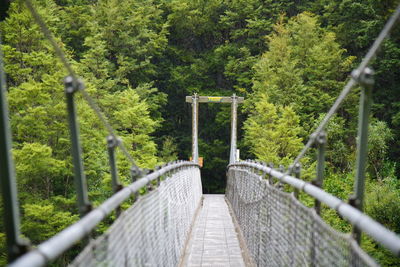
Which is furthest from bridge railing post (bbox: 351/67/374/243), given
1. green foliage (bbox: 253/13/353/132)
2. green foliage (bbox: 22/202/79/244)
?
green foliage (bbox: 253/13/353/132)

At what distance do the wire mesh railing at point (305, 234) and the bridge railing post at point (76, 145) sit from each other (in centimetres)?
82

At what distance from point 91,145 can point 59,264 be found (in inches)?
141

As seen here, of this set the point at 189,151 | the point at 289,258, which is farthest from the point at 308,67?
the point at 289,258

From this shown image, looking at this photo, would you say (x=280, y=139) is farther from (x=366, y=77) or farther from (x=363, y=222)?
(x=363, y=222)

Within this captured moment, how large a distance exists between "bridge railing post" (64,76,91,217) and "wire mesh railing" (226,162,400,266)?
82 cm

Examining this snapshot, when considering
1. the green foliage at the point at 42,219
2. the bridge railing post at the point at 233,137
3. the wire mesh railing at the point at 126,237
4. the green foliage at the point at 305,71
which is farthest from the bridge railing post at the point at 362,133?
the green foliage at the point at 305,71

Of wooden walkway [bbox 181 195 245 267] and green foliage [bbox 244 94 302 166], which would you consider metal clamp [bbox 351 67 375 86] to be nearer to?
wooden walkway [bbox 181 195 245 267]

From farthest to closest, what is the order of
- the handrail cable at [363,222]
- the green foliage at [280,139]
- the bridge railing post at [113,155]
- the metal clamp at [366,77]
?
the green foliage at [280,139] < the bridge railing post at [113,155] < the metal clamp at [366,77] < the handrail cable at [363,222]

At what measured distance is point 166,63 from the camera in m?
28.9

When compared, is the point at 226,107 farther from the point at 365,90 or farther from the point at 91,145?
the point at 365,90

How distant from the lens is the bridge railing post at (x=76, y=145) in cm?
138

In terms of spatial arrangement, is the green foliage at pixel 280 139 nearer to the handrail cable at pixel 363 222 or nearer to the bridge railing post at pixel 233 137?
the bridge railing post at pixel 233 137

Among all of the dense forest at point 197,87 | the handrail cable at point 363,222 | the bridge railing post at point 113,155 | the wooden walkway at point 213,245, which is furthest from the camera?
the dense forest at point 197,87

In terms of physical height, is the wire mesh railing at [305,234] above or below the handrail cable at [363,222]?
below
